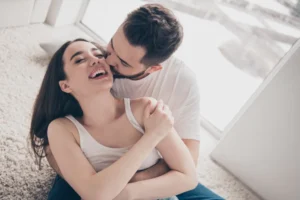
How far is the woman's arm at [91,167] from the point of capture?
0.72 m

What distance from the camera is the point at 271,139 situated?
1331 mm

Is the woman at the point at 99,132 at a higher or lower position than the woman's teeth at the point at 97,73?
lower

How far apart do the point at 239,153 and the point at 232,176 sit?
14cm

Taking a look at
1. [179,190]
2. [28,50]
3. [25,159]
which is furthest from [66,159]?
[28,50]

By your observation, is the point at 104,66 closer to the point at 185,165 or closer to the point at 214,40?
the point at 185,165

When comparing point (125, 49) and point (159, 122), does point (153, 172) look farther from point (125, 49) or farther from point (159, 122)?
point (125, 49)

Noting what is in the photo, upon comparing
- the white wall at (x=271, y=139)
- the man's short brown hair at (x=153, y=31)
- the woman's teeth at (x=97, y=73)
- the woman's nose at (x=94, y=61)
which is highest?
the man's short brown hair at (x=153, y=31)

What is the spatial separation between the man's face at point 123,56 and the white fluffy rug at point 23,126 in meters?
0.57

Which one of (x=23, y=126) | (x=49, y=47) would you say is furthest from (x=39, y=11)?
(x=23, y=126)

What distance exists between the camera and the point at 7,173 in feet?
3.45

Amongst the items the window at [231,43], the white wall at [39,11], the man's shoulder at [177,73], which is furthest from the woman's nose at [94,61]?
the white wall at [39,11]

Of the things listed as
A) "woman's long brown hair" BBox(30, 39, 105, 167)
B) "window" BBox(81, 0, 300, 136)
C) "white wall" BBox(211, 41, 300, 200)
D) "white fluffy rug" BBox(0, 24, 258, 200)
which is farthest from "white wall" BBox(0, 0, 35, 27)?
"white wall" BBox(211, 41, 300, 200)

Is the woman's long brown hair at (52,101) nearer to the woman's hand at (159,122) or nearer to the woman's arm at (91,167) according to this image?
the woman's arm at (91,167)

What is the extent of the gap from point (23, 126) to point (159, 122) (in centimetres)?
74
